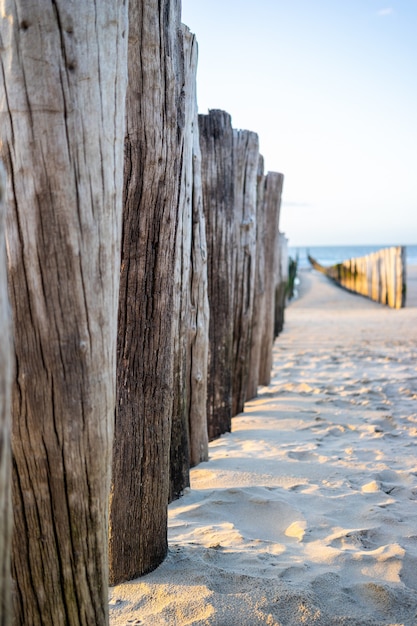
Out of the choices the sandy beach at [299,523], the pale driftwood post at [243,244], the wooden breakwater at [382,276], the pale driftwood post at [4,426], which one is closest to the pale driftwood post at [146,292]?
the sandy beach at [299,523]

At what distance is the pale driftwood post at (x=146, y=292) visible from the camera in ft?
6.86

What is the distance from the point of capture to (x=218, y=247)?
13.1ft

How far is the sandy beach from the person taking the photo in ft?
6.55

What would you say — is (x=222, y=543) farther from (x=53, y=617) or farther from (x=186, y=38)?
(x=186, y=38)

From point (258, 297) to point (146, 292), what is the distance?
331cm

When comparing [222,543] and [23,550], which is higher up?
[23,550]

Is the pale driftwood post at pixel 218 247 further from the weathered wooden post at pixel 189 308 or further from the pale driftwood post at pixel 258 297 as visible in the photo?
the pale driftwood post at pixel 258 297

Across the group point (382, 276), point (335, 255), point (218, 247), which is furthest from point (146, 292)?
point (335, 255)

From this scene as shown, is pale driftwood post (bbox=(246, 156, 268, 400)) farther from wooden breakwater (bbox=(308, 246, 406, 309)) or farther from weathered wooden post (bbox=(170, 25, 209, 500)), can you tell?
wooden breakwater (bbox=(308, 246, 406, 309))

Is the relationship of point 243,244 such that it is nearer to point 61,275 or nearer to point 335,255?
point 61,275

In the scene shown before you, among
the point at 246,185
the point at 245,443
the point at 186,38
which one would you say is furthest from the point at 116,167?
the point at 246,185

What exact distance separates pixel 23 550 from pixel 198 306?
2.07m

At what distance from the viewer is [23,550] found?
1.54 meters

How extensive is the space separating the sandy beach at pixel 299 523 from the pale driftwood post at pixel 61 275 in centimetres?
54
